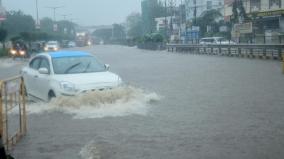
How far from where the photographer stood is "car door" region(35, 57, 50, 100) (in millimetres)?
13547

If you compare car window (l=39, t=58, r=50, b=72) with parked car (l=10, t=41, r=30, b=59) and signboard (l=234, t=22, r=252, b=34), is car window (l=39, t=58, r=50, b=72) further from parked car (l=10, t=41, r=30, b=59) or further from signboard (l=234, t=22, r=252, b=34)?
signboard (l=234, t=22, r=252, b=34)

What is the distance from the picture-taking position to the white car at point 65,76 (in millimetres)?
12750

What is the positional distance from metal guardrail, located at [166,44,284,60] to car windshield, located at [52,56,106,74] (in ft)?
72.6

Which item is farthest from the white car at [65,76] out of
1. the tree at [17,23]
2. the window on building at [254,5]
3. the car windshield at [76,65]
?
the tree at [17,23]

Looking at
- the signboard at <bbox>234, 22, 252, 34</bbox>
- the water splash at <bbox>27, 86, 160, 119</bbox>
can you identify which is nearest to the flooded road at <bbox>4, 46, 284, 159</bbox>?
the water splash at <bbox>27, 86, 160, 119</bbox>

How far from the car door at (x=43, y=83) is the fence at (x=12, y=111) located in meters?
2.90

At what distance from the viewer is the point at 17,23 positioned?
3487 inches

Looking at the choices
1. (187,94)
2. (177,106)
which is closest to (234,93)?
(187,94)

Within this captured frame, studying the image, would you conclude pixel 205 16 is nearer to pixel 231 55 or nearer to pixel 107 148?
pixel 231 55

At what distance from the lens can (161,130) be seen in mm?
10055

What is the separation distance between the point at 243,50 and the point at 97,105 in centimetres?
3109

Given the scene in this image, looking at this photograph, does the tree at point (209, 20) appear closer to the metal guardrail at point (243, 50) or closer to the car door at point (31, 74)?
the metal guardrail at point (243, 50)

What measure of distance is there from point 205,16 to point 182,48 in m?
17.6

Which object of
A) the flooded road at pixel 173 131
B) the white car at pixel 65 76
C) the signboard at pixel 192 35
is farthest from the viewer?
the signboard at pixel 192 35
